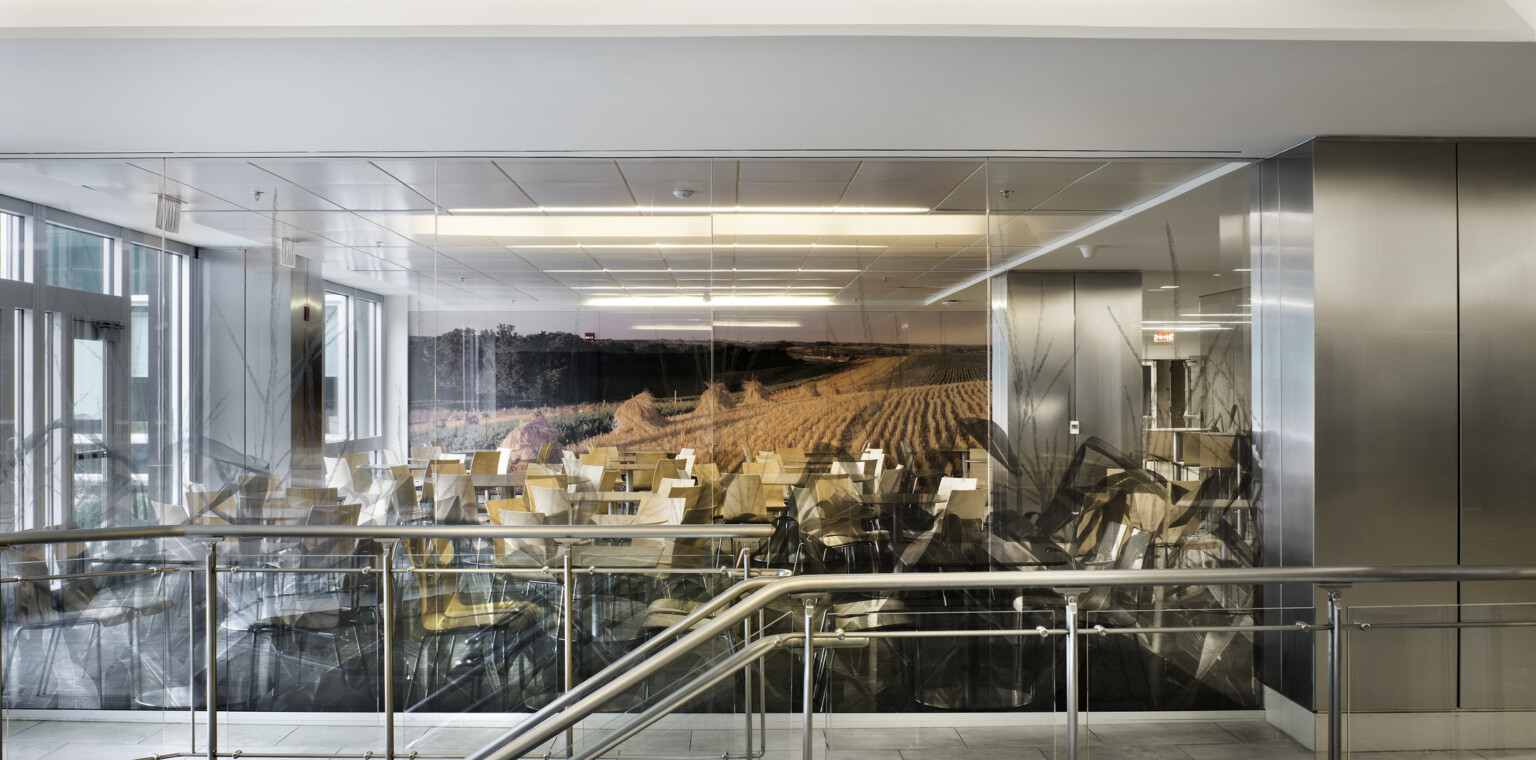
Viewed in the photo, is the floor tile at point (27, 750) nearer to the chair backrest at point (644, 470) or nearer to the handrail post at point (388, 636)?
the handrail post at point (388, 636)

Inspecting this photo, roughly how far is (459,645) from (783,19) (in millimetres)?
3022

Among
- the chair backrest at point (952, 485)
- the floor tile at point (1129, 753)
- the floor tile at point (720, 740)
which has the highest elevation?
the chair backrest at point (952, 485)

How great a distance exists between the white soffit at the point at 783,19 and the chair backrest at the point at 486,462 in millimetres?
2508

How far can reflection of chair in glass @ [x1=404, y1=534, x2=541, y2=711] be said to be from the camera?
3781 mm

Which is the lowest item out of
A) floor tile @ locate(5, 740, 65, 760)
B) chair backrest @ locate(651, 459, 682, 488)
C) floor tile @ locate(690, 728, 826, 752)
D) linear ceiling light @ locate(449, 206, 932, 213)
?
floor tile @ locate(5, 740, 65, 760)

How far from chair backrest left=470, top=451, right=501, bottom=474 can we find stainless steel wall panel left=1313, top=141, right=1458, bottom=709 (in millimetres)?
4350

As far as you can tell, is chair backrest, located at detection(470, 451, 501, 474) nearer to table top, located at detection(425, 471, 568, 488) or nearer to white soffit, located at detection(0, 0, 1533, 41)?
table top, located at detection(425, 471, 568, 488)

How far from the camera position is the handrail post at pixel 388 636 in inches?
145

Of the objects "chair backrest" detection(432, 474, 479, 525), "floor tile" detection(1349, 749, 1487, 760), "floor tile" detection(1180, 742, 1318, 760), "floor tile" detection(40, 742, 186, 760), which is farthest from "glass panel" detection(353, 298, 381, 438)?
"floor tile" detection(1349, 749, 1487, 760)

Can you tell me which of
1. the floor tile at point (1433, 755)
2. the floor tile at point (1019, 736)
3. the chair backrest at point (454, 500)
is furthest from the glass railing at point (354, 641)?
→ the floor tile at point (1433, 755)

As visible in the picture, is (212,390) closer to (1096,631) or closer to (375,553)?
(375,553)

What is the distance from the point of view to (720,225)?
4.75 metres

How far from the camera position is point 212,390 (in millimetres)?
4906

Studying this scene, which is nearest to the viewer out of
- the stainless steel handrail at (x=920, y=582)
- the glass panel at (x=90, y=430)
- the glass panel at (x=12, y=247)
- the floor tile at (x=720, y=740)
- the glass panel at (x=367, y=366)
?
the stainless steel handrail at (x=920, y=582)
